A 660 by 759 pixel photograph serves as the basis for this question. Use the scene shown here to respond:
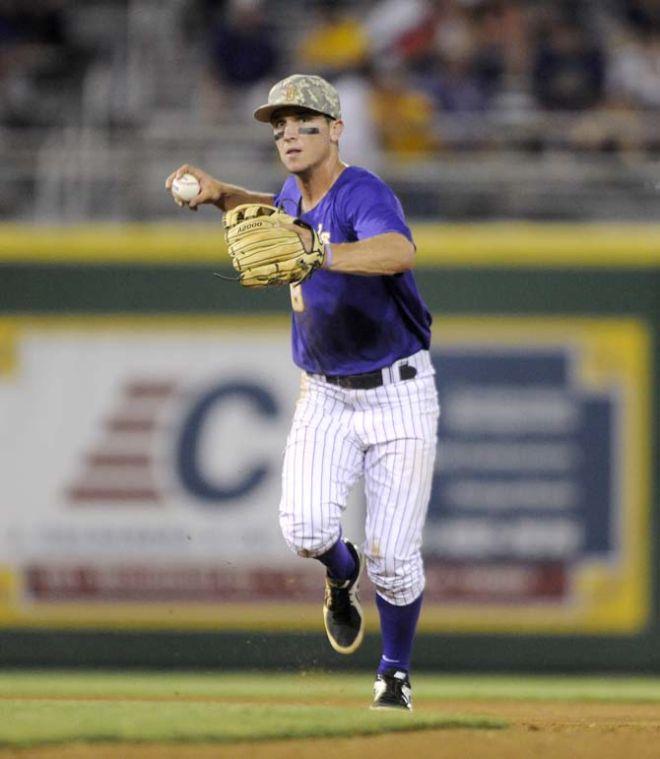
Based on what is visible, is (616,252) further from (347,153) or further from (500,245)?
(347,153)

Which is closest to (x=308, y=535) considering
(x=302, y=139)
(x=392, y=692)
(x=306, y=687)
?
(x=392, y=692)

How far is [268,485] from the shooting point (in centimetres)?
875

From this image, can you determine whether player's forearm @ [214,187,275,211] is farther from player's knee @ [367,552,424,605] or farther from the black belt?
player's knee @ [367,552,424,605]

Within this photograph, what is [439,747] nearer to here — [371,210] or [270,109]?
[371,210]

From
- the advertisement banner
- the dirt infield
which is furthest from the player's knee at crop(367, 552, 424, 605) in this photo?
the advertisement banner

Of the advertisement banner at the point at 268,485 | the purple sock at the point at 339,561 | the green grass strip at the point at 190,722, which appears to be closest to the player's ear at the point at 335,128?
the purple sock at the point at 339,561

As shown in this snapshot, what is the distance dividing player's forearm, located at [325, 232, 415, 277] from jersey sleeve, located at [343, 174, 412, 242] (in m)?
0.08

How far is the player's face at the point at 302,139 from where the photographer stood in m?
5.48

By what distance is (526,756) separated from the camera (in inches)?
185

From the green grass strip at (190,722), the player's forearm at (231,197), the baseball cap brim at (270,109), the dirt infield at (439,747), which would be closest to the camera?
the dirt infield at (439,747)

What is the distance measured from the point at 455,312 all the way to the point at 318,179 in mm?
3352

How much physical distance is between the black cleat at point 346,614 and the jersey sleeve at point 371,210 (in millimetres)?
1426

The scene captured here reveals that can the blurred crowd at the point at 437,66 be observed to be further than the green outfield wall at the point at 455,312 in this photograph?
Yes

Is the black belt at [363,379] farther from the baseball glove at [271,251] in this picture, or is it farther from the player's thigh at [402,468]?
the baseball glove at [271,251]
